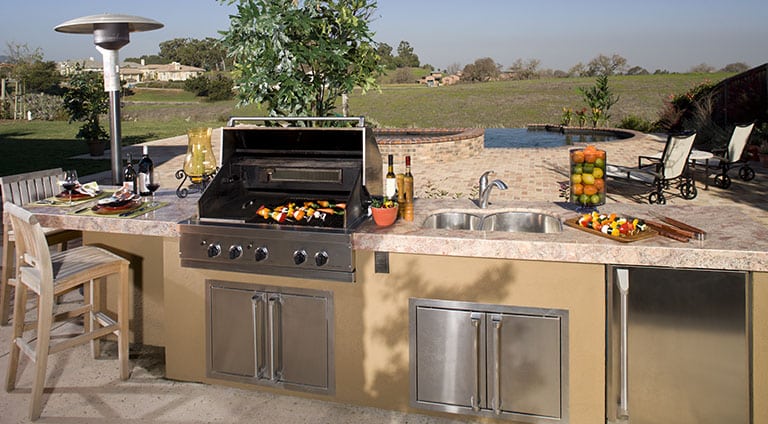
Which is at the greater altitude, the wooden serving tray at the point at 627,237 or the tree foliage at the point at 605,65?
the tree foliage at the point at 605,65

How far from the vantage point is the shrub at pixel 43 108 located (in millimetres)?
27859

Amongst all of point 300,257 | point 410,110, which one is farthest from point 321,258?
point 410,110

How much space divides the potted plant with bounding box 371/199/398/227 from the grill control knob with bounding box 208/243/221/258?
2.74 ft

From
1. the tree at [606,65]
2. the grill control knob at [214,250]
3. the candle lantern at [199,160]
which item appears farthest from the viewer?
the tree at [606,65]

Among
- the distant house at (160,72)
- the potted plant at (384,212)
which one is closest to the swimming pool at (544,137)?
the potted plant at (384,212)

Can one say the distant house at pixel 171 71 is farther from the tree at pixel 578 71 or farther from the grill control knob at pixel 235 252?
the grill control knob at pixel 235 252

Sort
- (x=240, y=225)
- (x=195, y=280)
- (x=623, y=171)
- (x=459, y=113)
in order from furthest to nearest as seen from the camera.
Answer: (x=459, y=113) < (x=623, y=171) < (x=195, y=280) < (x=240, y=225)

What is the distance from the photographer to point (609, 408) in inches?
120

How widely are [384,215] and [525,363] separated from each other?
1.01 m

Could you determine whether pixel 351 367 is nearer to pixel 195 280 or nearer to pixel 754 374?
pixel 195 280

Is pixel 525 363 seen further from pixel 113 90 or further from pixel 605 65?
pixel 605 65

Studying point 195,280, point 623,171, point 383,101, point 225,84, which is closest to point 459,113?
point 383,101

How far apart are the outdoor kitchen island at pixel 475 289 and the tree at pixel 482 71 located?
56055 mm

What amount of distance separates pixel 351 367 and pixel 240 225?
0.96 metres
